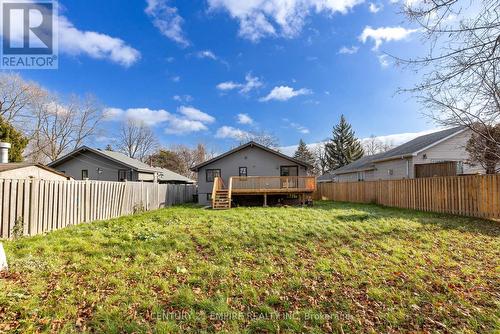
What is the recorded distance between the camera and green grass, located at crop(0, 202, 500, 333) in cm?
316

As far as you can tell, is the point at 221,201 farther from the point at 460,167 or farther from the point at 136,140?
the point at 136,140

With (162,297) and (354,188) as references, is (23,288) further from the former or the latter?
(354,188)

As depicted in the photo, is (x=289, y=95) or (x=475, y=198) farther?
(x=289, y=95)

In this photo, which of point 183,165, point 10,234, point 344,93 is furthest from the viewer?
point 183,165

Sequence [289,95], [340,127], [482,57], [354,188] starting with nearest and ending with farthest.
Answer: [482,57], [354,188], [289,95], [340,127]

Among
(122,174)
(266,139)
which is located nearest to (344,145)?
(266,139)

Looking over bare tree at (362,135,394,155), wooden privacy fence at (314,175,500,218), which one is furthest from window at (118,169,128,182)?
bare tree at (362,135,394,155)

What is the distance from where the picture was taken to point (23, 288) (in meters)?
3.66

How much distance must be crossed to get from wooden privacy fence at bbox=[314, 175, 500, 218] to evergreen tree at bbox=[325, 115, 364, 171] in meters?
23.2

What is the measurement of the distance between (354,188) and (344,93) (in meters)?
6.92

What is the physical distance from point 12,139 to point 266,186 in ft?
75.0

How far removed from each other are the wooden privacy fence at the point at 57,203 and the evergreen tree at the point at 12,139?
57.9 ft

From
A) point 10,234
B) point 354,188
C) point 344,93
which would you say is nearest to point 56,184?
point 10,234

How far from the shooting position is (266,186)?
17.3 meters
